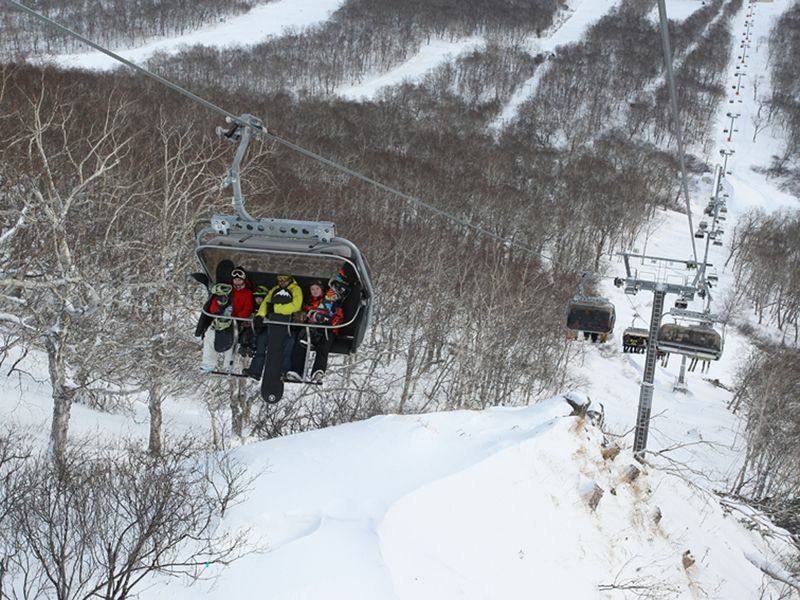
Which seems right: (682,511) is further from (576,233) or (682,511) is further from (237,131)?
(576,233)

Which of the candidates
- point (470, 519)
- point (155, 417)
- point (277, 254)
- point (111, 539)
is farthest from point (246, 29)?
point (277, 254)

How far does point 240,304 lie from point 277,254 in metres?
1.58

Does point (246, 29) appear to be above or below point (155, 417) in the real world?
above

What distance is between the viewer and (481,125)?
78938 mm

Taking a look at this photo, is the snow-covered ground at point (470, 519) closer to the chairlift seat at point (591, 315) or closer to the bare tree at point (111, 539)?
the bare tree at point (111, 539)

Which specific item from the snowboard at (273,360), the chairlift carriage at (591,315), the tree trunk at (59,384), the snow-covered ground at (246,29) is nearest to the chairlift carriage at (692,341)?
the chairlift carriage at (591,315)

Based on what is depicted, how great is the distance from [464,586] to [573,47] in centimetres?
11774

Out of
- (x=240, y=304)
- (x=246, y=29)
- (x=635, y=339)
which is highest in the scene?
(x=246, y=29)

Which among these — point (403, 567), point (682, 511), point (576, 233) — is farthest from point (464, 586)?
point (576, 233)

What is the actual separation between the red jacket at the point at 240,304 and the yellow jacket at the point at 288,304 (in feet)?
0.58

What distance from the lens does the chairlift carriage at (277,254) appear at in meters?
5.09

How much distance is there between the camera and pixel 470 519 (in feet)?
31.8

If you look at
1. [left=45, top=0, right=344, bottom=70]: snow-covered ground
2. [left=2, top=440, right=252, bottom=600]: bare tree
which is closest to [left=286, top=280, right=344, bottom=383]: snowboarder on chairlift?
[left=2, top=440, right=252, bottom=600]: bare tree

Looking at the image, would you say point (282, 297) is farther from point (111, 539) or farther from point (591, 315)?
point (591, 315)
